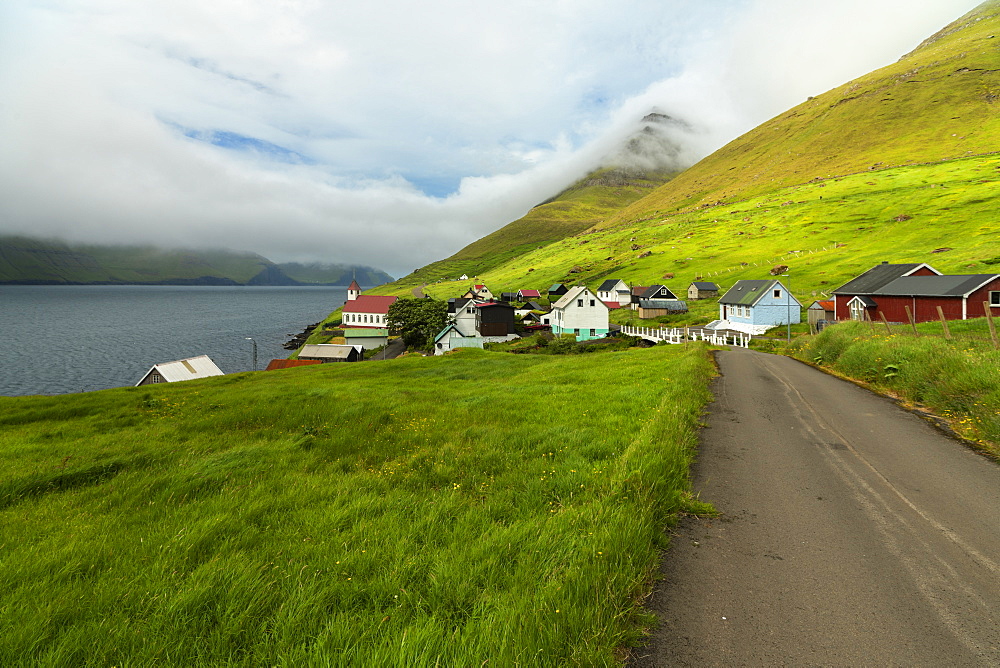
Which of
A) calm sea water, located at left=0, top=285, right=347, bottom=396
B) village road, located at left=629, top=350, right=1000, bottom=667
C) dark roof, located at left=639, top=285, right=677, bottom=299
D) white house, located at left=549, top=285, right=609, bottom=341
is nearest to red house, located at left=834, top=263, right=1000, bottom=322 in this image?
white house, located at left=549, top=285, right=609, bottom=341

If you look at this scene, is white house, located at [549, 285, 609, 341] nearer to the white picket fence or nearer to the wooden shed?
the white picket fence

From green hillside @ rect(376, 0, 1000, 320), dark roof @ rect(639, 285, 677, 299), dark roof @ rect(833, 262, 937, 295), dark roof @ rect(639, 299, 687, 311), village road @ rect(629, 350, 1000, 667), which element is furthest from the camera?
dark roof @ rect(639, 285, 677, 299)

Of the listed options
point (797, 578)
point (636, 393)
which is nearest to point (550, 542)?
point (797, 578)

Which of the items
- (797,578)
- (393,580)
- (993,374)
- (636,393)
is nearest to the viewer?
(393,580)

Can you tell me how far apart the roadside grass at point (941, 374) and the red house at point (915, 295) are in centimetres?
3269

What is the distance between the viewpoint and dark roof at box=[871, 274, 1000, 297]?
4700 cm

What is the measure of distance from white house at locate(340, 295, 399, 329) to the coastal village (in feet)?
1.37

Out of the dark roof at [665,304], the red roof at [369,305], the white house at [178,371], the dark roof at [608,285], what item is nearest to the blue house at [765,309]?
the dark roof at [665,304]

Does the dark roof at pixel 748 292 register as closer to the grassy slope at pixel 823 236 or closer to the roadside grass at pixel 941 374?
the grassy slope at pixel 823 236

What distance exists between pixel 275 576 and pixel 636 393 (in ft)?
39.6

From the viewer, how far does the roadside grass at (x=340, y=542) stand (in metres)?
3.28

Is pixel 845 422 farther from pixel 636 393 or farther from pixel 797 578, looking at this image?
pixel 797 578

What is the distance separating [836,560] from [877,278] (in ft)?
253

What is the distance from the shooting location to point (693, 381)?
15.8 m
